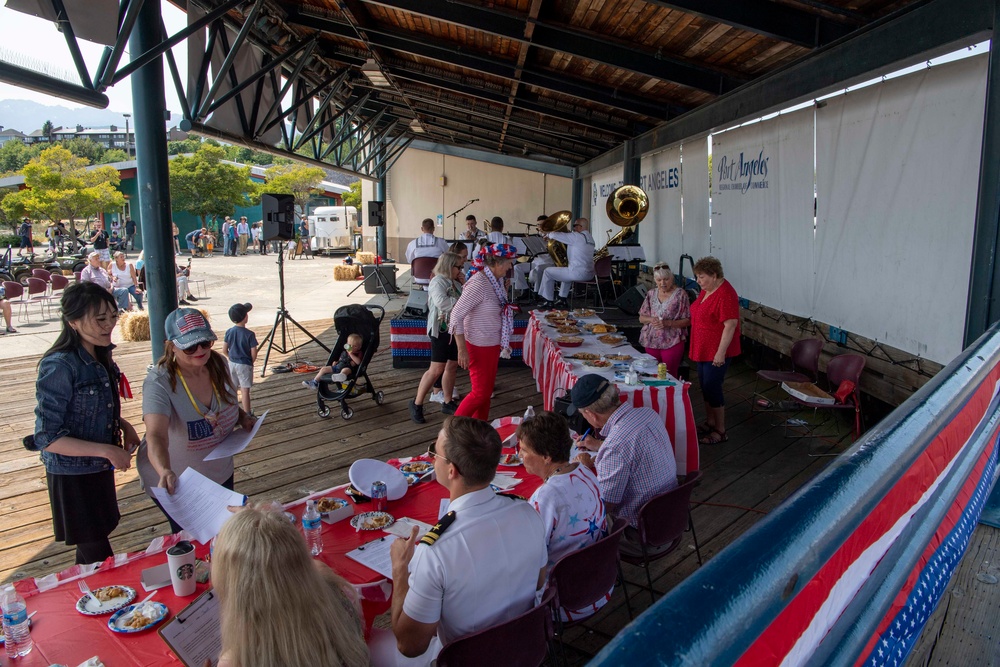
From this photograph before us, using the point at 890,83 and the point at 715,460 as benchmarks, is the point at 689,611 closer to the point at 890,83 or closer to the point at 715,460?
the point at 715,460

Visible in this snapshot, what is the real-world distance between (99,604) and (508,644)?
1.40 m

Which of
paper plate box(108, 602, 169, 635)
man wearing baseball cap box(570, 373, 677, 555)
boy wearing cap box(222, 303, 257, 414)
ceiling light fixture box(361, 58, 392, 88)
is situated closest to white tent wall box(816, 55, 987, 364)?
man wearing baseball cap box(570, 373, 677, 555)

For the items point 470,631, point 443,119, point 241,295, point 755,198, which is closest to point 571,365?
point 470,631

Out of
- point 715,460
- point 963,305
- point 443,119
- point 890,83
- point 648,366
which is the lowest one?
point 715,460

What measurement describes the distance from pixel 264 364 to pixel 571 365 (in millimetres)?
4585

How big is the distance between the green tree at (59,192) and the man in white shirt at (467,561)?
93.9ft

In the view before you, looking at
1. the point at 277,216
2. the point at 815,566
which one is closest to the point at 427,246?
the point at 277,216

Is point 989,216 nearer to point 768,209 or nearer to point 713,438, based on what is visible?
point 713,438

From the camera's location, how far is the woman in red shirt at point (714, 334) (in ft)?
16.9

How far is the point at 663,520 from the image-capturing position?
9.79ft

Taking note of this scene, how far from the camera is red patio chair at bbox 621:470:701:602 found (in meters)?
2.91

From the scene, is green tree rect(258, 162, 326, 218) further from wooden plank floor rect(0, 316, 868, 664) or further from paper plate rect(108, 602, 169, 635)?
paper plate rect(108, 602, 169, 635)

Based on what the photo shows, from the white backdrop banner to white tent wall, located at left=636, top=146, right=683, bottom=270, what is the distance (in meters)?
1.63

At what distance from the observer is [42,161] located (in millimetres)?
25234
